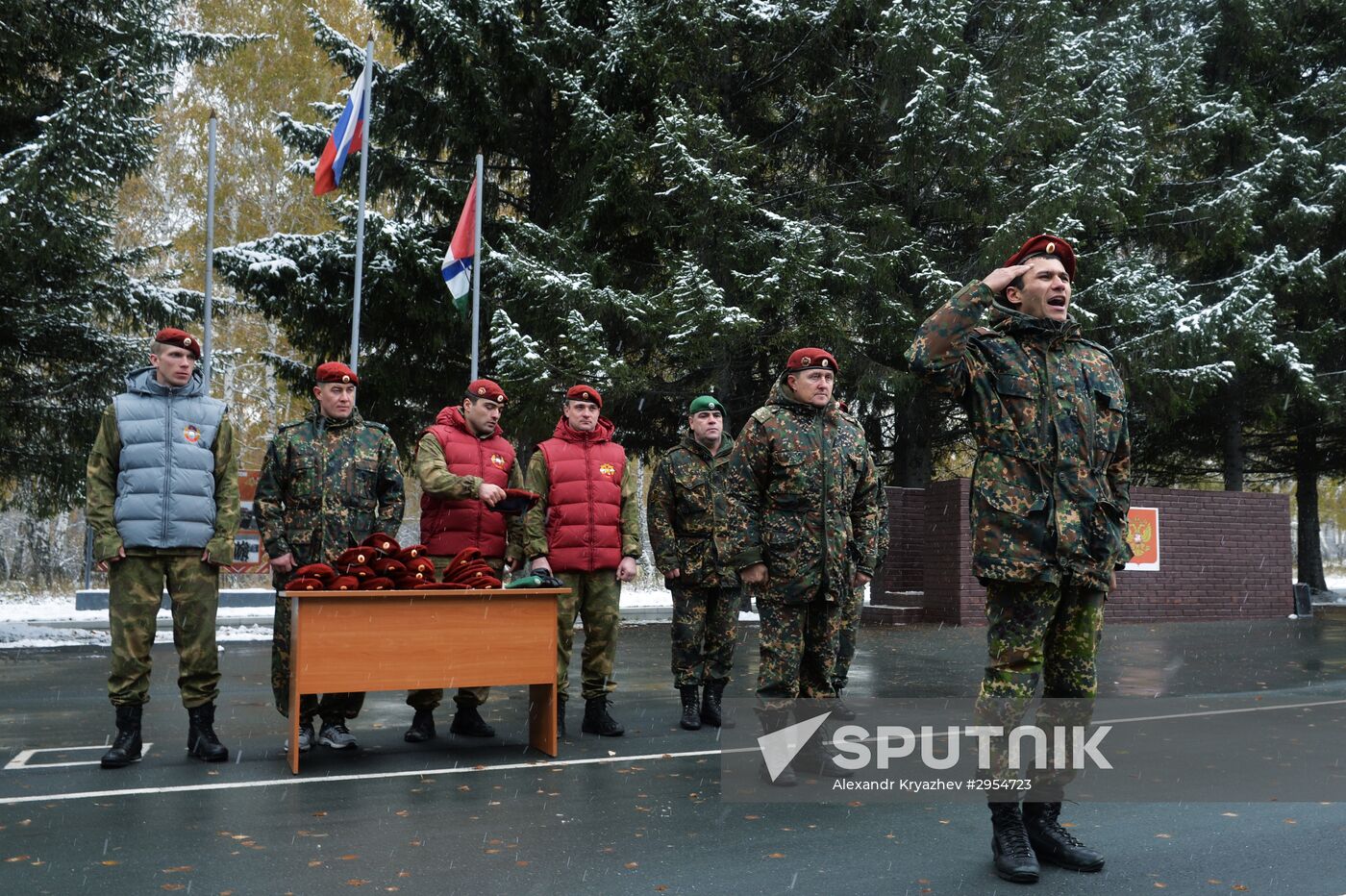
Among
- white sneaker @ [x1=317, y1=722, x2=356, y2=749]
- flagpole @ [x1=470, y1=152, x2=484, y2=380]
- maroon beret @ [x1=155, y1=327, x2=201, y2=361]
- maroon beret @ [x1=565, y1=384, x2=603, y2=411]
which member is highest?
flagpole @ [x1=470, y1=152, x2=484, y2=380]

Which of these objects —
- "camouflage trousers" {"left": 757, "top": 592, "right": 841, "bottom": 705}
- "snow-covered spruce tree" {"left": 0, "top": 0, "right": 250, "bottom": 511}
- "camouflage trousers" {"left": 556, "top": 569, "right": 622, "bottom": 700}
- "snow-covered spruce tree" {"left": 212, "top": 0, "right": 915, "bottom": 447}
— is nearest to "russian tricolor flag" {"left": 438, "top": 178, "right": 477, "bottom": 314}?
"snow-covered spruce tree" {"left": 212, "top": 0, "right": 915, "bottom": 447}

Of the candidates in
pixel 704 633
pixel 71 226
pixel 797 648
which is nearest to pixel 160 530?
pixel 704 633

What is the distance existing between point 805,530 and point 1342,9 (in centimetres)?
2204

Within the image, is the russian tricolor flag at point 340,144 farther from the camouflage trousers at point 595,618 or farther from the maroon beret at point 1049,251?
the maroon beret at point 1049,251

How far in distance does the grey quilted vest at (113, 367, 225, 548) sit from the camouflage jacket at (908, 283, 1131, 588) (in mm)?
4310

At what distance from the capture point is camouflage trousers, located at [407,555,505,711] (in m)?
7.37

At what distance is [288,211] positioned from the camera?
27.0 metres

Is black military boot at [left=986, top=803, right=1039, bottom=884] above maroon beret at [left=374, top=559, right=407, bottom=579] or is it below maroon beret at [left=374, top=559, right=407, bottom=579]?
below

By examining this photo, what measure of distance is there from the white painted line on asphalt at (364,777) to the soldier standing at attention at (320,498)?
0.78 m

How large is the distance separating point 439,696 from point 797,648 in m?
2.69

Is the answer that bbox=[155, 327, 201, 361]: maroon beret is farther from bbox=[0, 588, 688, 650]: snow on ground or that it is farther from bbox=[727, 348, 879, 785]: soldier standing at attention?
bbox=[0, 588, 688, 650]: snow on ground

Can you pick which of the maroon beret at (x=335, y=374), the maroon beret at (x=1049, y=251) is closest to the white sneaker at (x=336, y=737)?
the maroon beret at (x=335, y=374)

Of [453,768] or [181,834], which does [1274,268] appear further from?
[181,834]

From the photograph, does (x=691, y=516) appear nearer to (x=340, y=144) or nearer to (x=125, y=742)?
(x=125, y=742)
